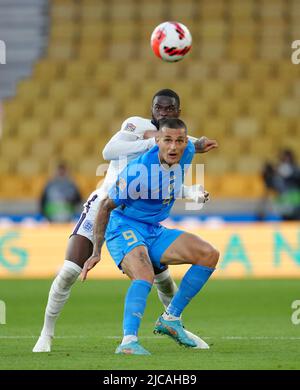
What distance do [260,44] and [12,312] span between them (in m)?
12.7

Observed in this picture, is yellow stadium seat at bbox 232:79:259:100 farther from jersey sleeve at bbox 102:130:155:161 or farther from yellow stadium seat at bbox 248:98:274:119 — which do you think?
jersey sleeve at bbox 102:130:155:161

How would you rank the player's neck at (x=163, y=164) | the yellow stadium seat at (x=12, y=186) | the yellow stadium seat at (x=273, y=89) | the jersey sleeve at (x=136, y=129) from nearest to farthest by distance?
A: the player's neck at (x=163, y=164)
the jersey sleeve at (x=136, y=129)
the yellow stadium seat at (x=12, y=186)
the yellow stadium seat at (x=273, y=89)

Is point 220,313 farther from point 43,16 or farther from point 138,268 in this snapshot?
point 43,16

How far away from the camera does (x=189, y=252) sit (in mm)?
8367

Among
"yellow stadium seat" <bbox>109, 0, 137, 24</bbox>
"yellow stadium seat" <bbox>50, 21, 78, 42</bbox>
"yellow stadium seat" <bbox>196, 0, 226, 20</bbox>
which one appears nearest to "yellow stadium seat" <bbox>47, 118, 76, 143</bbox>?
"yellow stadium seat" <bbox>50, 21, 78, 42</bbox>

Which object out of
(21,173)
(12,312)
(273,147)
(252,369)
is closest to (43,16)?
→ (21,173)

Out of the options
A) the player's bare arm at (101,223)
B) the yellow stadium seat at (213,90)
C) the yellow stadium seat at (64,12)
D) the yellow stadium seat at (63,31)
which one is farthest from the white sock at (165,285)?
the yellow stadium seat at (64,12)

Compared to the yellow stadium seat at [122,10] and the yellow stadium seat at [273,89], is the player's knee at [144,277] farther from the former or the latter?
the yellow stadium seat at [122,10]

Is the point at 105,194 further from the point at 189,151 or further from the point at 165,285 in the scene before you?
the point at 165,285

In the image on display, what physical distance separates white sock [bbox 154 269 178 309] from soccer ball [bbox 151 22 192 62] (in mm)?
1817

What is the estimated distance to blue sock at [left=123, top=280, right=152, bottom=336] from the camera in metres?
7.96

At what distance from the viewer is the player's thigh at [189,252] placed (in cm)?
837

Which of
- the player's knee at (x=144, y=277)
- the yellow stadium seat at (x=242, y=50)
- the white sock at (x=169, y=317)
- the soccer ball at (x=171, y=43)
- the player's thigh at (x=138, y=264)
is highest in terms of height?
the yellow stadium seat at (x=242, y=50)
